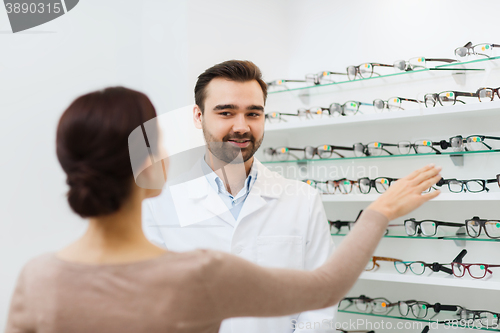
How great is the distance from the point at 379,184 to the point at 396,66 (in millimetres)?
512

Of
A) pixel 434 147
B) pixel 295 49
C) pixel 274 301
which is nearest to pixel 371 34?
pixel 295 49

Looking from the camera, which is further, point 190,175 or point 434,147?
point 434,147

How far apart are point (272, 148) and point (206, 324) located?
1.67m

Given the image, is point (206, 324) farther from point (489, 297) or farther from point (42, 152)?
point (489, 297)

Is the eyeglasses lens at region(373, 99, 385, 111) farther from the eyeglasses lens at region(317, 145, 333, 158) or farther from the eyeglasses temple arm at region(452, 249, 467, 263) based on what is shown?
the eyeglasses temple arm at region(452, 249, 467, 263)

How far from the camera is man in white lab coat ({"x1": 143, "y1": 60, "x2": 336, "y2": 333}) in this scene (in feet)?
4.75

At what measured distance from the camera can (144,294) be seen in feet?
2.12

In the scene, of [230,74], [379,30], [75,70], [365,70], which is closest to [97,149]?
[230,74]

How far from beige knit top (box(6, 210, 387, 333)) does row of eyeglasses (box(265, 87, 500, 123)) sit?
143cm

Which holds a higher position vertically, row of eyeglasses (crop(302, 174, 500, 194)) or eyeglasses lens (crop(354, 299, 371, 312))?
row of eyeglasses (crop(302, 174, 500, 194))

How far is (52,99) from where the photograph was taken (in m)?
1.68

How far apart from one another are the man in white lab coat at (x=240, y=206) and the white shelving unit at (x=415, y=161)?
0.49 meters

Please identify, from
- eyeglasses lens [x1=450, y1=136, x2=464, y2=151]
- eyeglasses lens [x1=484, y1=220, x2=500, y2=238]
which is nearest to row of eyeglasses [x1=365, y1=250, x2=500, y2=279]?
eyeglasses lens [x1=484, y1=220, x2=500, y2=238]

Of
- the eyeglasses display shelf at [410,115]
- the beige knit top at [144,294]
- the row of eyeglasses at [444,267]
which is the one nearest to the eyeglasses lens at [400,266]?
the row of eyeglasses at [444,267]
